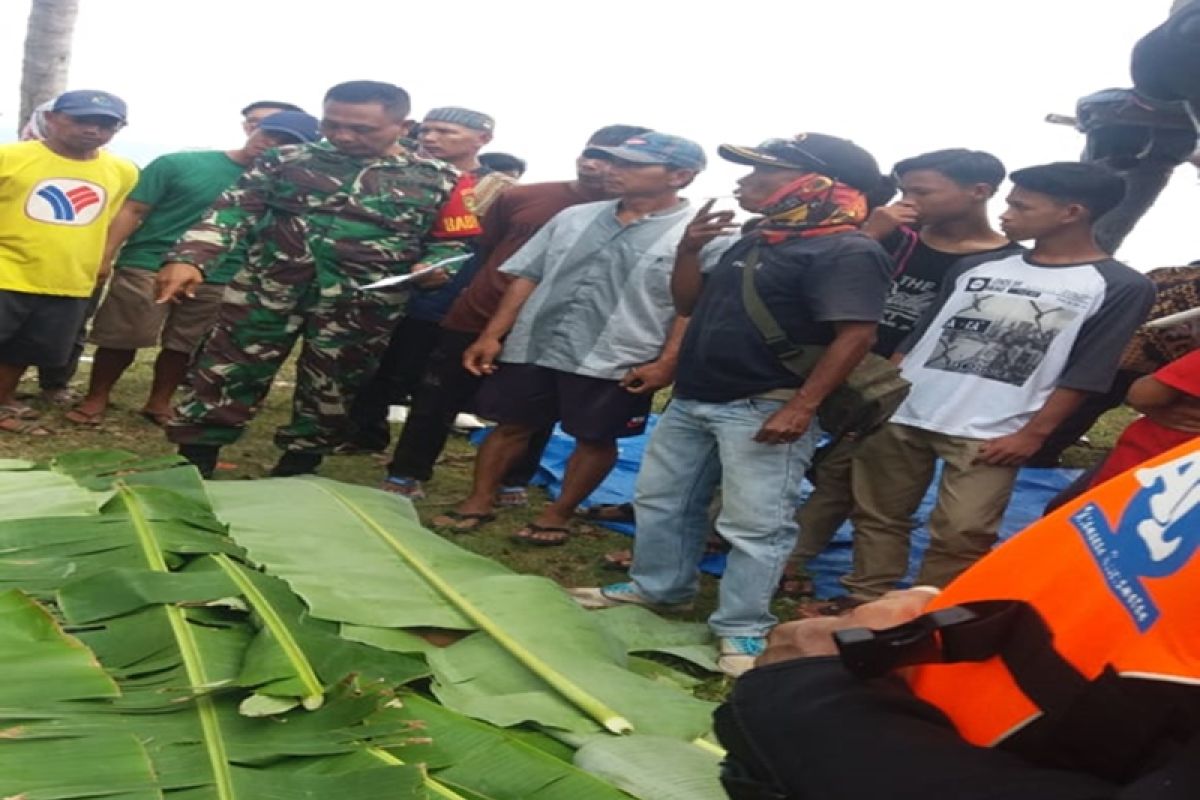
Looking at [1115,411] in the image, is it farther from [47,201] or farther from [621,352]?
[47,201]

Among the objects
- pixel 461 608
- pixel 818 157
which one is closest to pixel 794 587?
pixel 818 157

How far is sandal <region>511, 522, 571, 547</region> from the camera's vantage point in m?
4.82

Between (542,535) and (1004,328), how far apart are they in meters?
2.07

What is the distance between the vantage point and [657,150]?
14.3ft

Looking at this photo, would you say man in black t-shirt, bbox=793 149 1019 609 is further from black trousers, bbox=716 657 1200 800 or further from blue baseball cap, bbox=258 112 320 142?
black trousers, bbox=716 657 1200 800

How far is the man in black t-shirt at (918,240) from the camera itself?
4445 mm

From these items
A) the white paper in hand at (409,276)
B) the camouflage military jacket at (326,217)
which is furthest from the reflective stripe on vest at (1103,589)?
the camouflage military jacket at (326,217)

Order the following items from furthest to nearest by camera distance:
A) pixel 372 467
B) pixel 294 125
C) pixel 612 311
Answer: pixel 294 125, pixel 372 467, pixel 612 311

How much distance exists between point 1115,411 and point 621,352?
6219mm

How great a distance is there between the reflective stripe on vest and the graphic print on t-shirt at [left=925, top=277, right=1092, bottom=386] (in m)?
2.87

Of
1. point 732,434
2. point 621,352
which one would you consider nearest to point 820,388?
point 732,434

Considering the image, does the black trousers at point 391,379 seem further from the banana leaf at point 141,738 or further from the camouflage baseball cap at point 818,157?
the banana leaf at point 141,738

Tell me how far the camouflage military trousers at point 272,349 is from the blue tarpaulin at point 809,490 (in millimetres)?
1367

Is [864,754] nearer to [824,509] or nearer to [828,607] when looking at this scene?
[828,607]
